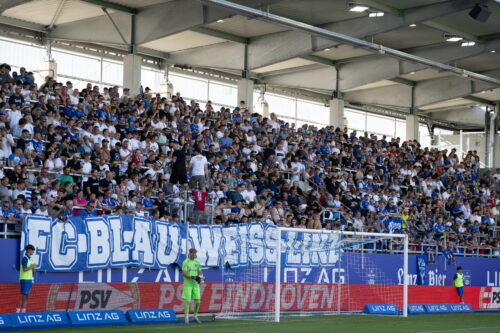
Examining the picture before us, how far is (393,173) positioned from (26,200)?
21.3 m

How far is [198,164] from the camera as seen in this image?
1021 inches

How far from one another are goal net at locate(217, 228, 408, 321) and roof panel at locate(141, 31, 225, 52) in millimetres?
12626

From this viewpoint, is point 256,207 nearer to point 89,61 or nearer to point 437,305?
point 437,305

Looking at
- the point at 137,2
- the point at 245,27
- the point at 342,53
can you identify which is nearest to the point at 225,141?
the point at 137,2

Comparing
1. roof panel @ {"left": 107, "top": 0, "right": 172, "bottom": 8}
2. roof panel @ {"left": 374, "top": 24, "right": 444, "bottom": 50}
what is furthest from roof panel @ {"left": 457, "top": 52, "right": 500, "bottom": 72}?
roof panel @ {"left": 107, "top": 0, "right": 172, "bottom": 8}

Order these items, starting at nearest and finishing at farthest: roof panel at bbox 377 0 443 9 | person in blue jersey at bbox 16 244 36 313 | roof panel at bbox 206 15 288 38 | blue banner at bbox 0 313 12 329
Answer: blue banner at bbox 0 313 12 329 → person in blue jersey at bbox 16 244 36 313 → roof panel at bbox 377 0 443 9 → roof panel at bbox 206 15 288 38

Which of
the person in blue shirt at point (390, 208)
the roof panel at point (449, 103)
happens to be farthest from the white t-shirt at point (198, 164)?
the roof panel at point (449, 103)

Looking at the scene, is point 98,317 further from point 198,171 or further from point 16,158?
point 198,171

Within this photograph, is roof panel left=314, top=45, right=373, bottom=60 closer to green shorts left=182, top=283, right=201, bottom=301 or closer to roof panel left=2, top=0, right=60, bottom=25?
roof panel left=2, top=0, right=60, bottom=25

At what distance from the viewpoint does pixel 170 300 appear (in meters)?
23.8

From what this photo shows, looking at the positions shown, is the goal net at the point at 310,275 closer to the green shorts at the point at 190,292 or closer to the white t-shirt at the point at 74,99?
the green shorts at the point at 190,292

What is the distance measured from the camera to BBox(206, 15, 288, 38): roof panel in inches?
1448

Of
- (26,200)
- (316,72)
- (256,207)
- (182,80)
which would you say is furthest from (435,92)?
(26,200)

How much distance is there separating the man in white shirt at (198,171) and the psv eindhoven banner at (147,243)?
1691 mm
